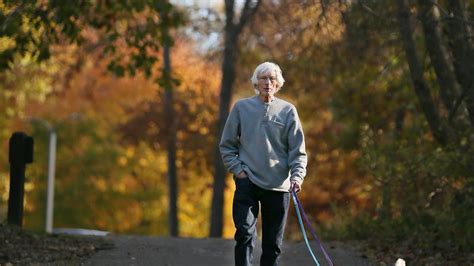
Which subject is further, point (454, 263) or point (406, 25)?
point (406, 25)

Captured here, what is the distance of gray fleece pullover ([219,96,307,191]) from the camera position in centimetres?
790

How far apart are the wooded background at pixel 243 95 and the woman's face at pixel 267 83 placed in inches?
147

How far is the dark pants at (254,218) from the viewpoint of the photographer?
7910 mm

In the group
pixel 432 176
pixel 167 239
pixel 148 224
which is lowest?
pixel 148 224

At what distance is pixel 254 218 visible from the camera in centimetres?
801

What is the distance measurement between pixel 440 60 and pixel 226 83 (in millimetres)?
11769

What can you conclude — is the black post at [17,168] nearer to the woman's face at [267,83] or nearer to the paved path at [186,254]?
the paved path at [186,254]

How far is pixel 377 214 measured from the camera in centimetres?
1435

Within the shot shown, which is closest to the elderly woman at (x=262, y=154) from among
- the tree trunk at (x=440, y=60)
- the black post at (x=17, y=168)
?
the tree trunk at (x=440, y=60)

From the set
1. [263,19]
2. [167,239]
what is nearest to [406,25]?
[167,239]

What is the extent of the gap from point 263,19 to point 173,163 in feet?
31.2

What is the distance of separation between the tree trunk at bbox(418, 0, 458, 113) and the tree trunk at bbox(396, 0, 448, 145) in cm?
23

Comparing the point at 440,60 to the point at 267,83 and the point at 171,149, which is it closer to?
the point at 267,83

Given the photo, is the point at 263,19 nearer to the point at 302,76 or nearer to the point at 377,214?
the point at 302,76
